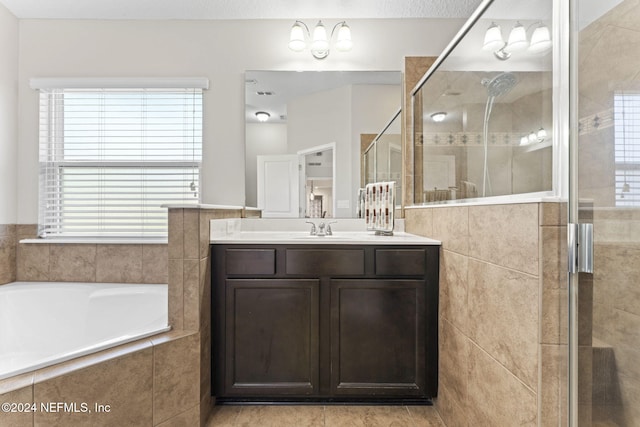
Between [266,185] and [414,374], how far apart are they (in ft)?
5.10

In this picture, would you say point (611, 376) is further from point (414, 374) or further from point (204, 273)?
point (204, 273)

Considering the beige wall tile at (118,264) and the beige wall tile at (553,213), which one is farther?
the beige wall tile at (118,264)

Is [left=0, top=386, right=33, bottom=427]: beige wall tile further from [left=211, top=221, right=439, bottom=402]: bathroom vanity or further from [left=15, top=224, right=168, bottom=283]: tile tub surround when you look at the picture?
[left=15, top=224, right=168, bottom=283]: tile tub surround

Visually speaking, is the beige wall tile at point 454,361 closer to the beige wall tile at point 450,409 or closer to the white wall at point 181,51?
the beige wall tile at point 450,409

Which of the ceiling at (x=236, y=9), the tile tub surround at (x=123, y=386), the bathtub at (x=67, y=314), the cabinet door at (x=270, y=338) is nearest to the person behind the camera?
the tile tub surround at (x=123, y=386)

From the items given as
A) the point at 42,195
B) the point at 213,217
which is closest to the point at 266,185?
the point at 213,217

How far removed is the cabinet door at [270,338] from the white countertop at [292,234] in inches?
8.9

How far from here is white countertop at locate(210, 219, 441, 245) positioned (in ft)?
5.66

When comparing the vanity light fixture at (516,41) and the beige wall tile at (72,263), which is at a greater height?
the vanity light fixture at (516,41)

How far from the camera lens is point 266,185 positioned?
8.06ft

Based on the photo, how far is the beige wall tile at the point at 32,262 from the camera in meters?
2.40

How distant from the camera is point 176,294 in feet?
4.98

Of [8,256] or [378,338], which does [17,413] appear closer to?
[378,338]

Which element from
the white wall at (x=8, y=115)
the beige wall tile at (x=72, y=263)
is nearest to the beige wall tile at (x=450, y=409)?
the beige wall tile at (x=72, y=263)
